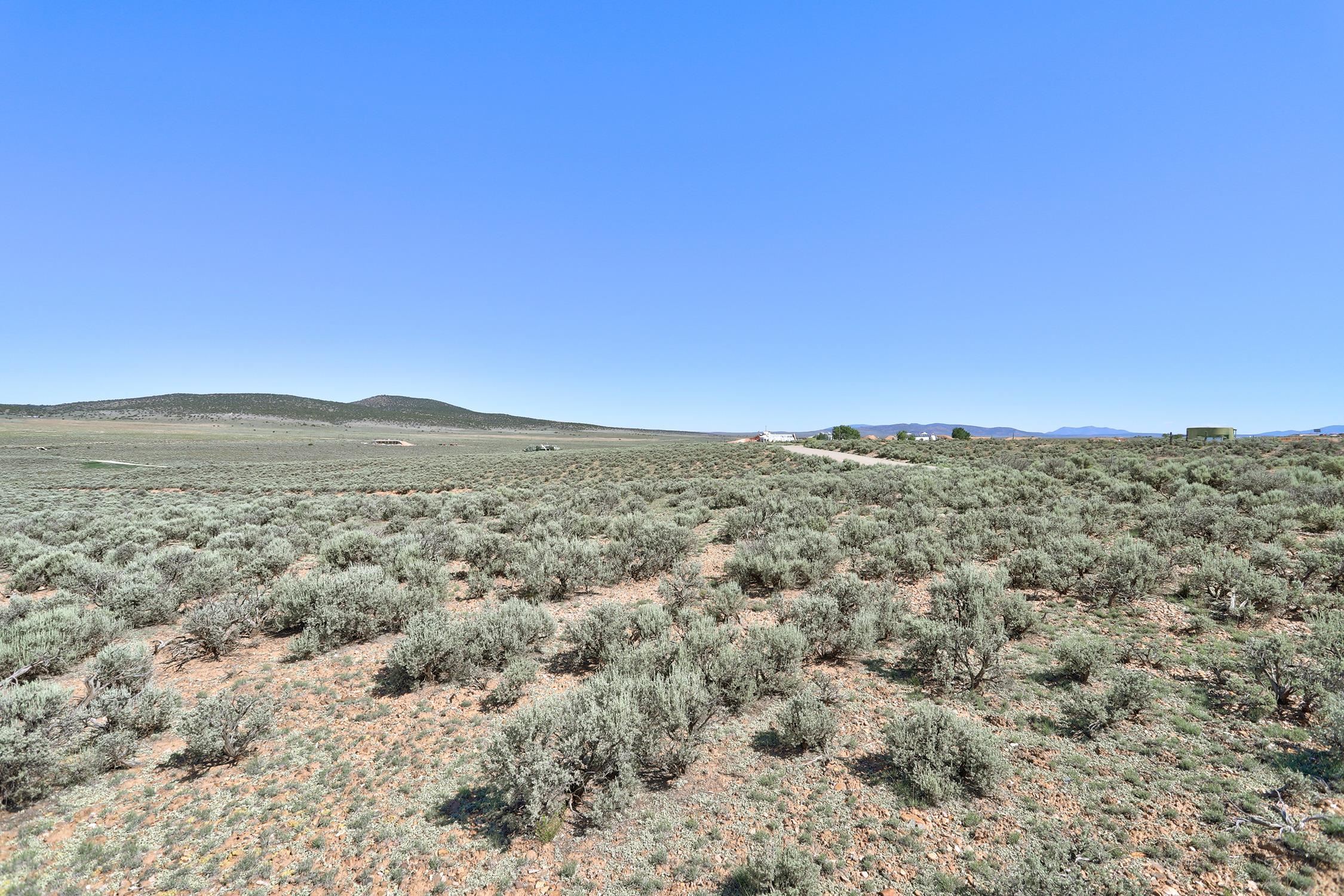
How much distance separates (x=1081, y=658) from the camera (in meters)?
6.62

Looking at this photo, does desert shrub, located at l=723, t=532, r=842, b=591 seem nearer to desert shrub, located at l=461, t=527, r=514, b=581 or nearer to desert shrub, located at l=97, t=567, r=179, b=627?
desert shrub, located at l=461, t=527, r=514, b=581

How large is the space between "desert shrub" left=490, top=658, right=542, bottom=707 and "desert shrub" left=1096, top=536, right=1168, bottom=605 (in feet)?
33.4

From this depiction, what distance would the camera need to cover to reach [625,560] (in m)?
11.6

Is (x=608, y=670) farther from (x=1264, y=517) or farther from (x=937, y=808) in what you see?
(x=1264, y=517)

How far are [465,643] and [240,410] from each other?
627ft

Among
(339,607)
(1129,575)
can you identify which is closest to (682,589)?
(339,607)

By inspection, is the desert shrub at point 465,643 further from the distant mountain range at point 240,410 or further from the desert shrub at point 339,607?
the distant mountain range at point 240,410

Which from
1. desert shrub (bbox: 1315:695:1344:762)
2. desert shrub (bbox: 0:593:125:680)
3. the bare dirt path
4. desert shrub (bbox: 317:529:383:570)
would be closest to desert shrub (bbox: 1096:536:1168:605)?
desert shrub (bbox: 1315:695:1344:762)

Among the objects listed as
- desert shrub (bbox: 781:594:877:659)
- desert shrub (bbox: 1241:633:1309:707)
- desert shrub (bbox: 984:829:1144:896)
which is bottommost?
desert shrub (bbox: 984:829:1144:896)

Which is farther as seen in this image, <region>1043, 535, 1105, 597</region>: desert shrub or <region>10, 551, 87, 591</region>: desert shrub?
<region>10, 551, 87, 591</region>: desert shrub

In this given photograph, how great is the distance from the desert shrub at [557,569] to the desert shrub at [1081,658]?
26.3ft

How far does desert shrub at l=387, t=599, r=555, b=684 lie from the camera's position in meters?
7.02

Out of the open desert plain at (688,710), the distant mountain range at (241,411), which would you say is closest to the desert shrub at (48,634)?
the open desert plain at (688,710)

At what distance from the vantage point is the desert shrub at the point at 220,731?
5.30m
